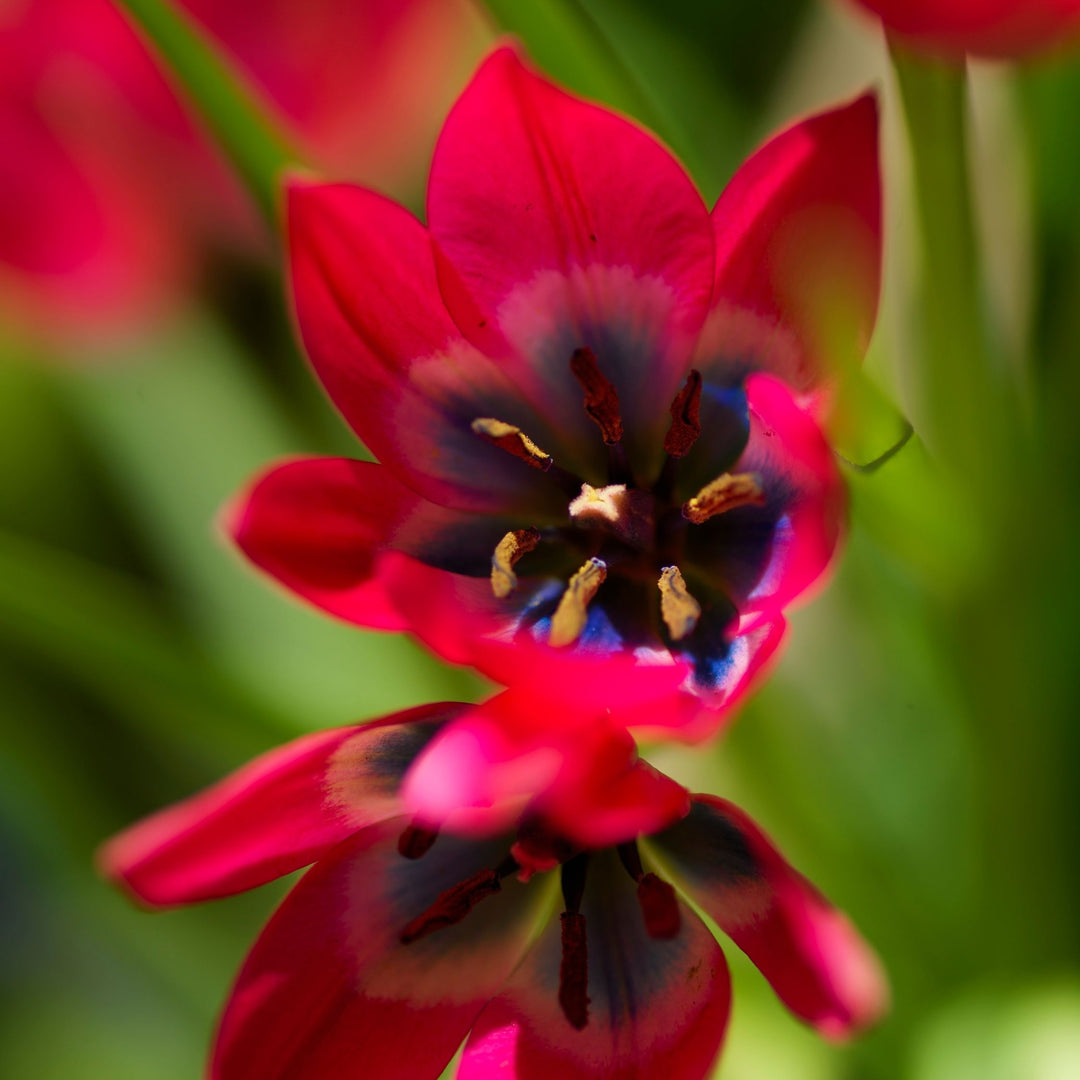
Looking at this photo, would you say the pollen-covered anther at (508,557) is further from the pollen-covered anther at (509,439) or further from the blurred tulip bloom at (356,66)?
the blurred tulip bloom at (356,66)

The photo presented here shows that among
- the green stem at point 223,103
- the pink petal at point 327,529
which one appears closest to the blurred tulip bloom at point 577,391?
the pink petal at point 327,529

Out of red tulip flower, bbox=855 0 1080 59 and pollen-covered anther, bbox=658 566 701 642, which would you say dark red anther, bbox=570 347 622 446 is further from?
red tulip flower, bbox=855 0 1080 59

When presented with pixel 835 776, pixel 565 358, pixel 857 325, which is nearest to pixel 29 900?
pixel 835 776

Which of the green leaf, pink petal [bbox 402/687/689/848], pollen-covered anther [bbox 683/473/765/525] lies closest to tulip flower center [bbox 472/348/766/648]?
pollen-covered anther [bbox 683/473/765/525]

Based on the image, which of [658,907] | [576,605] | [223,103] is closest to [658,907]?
[658,907]

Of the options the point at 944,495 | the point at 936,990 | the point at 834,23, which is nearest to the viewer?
the point at 944,495

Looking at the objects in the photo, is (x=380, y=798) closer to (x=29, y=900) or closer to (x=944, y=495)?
(x=944, y=495)

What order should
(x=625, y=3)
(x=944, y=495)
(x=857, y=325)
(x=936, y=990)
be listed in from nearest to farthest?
(x=857, y=325)
(x=944, y=495)
(x=936, y=990)
(x=625, y=3)

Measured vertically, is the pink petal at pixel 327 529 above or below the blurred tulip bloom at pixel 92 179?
below
